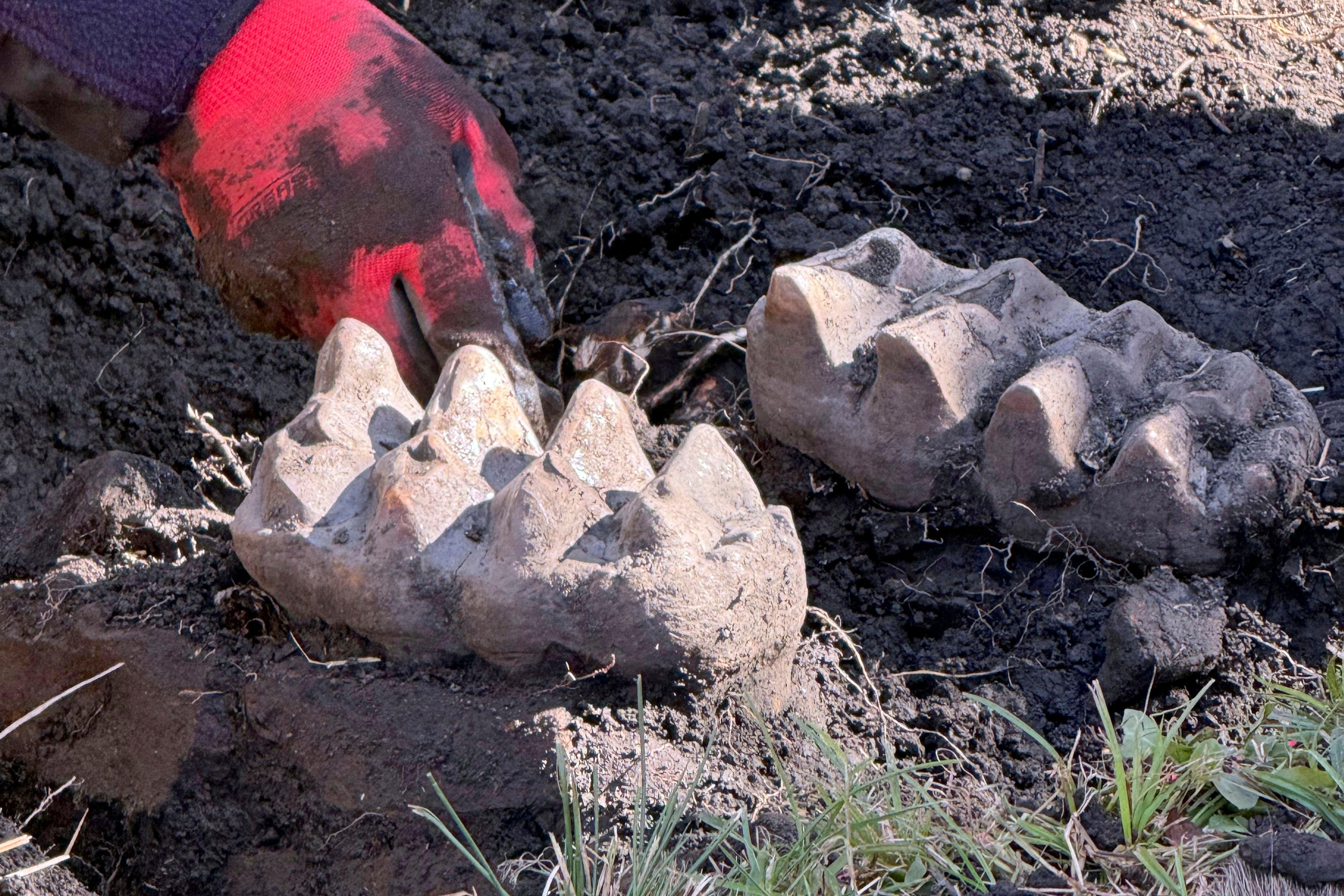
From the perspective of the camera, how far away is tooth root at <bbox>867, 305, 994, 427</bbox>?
1.74m

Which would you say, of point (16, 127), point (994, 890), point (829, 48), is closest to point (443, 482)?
point (994, 890)

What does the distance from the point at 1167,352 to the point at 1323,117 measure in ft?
4.03

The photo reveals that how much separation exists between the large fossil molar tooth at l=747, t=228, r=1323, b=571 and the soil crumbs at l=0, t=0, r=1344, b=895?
0.08 meters

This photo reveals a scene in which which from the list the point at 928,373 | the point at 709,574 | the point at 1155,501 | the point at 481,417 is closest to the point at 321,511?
the point at 481,417

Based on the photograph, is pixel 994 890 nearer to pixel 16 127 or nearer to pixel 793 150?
pixel 793 150

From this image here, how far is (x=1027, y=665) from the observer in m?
1.65

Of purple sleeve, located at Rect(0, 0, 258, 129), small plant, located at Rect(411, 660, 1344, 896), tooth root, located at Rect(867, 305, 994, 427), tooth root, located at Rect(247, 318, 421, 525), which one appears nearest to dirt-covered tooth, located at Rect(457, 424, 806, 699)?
small plant, located at Rect(411, 660, 1344, 896)

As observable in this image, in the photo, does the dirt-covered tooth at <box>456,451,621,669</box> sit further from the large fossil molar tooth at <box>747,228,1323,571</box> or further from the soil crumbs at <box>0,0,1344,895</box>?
the large fossil molar tooth at <box>747,228,1323,571</box>

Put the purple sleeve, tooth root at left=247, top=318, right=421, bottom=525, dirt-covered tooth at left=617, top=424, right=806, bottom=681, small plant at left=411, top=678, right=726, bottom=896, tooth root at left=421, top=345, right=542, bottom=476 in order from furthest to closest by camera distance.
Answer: the purple sleeve < tooth root at left=421, top=345, right=542, bottom=476 < tooth root at left=247, top=318, right=421, bottom=525 < dirt-covered tooth at left=617, top=424, right=806, bottom=681 < small plant at left=411, top=678, right=726, bottom=896

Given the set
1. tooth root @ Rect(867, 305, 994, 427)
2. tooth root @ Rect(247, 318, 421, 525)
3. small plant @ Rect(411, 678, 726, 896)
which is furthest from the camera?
tooth root @ Rect(867, 305, 994, 427)

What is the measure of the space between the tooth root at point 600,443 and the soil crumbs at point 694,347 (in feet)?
0.99

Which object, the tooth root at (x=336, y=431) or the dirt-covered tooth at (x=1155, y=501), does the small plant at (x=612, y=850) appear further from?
the dirt-covered tooth at (x=1155, y=501)

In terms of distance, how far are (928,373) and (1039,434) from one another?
183 millimetres

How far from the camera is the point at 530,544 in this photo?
1.40 m
